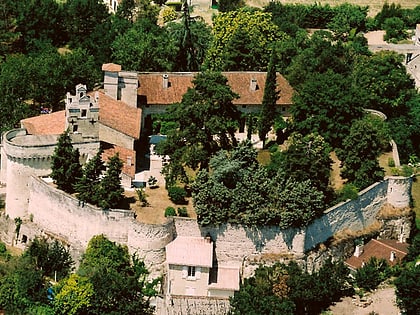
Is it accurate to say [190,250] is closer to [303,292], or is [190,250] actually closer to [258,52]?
[303,292]

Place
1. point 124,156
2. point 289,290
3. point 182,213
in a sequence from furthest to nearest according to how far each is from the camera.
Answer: point 124,156 < point 182,213 < point 289,290

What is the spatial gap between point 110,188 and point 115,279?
5872mm

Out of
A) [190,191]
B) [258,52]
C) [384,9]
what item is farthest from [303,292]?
[384,9]

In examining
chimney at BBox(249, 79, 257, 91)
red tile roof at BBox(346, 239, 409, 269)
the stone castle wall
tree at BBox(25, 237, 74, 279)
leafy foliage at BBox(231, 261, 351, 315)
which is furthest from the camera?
chimney at BBox(249, 79, 257, 91)

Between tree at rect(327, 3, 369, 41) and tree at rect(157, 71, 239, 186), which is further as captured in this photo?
tree at rect(327, 3, 369, 41)

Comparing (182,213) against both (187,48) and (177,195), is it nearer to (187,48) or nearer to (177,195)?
(177,195)

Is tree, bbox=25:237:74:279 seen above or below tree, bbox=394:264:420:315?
above

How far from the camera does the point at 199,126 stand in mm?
65438

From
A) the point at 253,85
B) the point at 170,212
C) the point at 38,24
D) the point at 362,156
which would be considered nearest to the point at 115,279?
the point at 170,212

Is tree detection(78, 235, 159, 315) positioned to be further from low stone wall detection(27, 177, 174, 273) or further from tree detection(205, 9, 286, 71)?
tree detection(205, 9, 286, 71)

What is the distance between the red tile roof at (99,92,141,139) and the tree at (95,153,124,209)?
8026 millimetres

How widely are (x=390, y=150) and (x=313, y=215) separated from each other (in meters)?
13.8

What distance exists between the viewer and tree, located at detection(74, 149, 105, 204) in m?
61.8

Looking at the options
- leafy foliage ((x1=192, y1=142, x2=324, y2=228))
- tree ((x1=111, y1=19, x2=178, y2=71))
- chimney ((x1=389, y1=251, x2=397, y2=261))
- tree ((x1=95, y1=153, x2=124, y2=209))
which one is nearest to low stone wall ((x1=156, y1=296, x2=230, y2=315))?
leafy foliage ((x1=192, y1=142, x2=324, y2=228))
